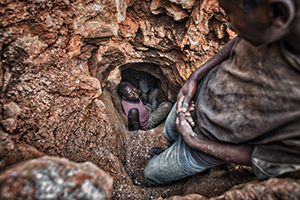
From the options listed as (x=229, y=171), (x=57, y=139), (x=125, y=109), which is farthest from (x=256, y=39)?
(x=125, y=109)

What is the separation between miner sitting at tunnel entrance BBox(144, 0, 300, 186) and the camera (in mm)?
503

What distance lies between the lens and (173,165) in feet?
3.84

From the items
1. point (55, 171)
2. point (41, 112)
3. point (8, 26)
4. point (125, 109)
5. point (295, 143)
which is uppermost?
point (8, 26)

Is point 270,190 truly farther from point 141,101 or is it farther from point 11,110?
point 141,101

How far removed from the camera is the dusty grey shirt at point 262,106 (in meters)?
0.57

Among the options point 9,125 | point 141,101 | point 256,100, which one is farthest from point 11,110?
point 141,101

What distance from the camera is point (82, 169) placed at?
2.03 ft

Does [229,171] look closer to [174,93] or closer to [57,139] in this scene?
[57,139]

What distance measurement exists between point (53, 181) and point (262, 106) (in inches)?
35.7

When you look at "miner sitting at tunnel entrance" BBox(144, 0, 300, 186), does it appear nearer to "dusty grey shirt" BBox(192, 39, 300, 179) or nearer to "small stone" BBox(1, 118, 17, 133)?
"dusty grey shirt" BBox(192, 39, 300, 179)

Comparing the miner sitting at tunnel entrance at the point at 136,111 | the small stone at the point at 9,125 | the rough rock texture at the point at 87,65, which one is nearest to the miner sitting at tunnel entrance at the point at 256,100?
the rough rock texture at the point at 87,65

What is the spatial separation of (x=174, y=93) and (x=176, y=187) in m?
1.52

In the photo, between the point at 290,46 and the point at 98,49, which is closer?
the point at 290,46

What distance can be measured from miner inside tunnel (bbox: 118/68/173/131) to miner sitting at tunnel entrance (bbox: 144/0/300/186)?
5.73ft
